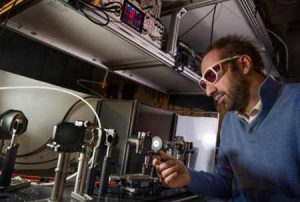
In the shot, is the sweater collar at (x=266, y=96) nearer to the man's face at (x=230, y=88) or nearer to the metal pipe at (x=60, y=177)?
the man's face at (x=230, y=88)

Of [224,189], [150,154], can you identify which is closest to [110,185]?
[150,154]

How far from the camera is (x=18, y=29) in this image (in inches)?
47.9

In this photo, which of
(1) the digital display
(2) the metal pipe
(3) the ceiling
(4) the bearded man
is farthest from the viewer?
(3) the ceiling

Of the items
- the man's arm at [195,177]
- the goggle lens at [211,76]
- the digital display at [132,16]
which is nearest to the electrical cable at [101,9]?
the digital display at [132,16]

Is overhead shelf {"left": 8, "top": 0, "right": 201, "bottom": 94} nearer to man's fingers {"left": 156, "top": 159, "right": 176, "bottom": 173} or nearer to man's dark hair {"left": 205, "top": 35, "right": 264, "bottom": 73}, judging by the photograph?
man's dark hair {"left": 205, "top": 35, "right": 264, "bottom": 73}

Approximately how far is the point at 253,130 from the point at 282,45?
1.65 metres

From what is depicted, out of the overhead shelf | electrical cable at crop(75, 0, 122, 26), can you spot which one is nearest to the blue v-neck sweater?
the overhead shelf

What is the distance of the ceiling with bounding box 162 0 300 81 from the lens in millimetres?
1548

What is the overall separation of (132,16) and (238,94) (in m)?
0.62

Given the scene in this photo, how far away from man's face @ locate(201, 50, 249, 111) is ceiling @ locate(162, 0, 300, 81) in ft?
1.52

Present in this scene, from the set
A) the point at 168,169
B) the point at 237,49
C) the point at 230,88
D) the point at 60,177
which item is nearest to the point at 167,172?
the point at 168,169

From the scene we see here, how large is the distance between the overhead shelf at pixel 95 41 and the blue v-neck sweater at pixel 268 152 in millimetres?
586

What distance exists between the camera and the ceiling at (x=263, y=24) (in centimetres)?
155

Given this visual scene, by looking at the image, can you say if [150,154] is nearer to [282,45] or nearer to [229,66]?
[229,66]
